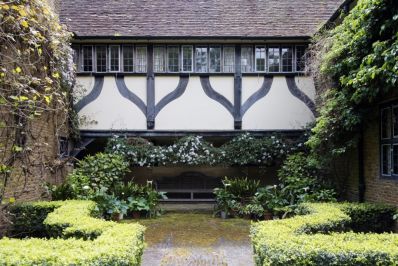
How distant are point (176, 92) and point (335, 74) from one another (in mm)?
4763

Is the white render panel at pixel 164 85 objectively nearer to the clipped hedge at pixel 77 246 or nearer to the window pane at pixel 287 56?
the window pane at pixel 287 56

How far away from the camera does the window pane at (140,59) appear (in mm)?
12242

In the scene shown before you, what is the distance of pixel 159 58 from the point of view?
12.3 m

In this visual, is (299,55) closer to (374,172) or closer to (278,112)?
(278,112)

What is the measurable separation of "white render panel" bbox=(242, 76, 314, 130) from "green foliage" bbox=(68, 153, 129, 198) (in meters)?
3.86

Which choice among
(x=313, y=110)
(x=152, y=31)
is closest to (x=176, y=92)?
(x=152, y=31)

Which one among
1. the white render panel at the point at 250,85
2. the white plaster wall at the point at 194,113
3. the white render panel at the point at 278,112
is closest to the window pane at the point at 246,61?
the white render panel at the point at 250,85

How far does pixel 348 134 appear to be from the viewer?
930 centimetres

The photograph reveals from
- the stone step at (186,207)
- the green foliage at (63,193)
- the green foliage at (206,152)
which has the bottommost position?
the stone step at (186,207)

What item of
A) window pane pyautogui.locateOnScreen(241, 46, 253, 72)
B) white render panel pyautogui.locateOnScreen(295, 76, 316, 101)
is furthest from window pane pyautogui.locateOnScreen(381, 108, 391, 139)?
window pane pyautogui.locateOnScreen(241, 46, 253, 72)

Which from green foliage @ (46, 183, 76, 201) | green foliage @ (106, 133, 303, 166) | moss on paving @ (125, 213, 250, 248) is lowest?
moss on paving @ (125, 213, 250, 248)

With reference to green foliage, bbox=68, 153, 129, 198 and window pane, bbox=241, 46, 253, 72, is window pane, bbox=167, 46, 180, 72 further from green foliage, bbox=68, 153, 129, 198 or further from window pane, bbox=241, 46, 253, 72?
green foliage, bbox=68, 153, 129, 198

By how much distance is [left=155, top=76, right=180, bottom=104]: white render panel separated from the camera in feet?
39.9

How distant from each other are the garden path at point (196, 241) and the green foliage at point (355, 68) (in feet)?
9.47
